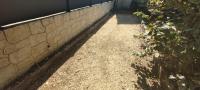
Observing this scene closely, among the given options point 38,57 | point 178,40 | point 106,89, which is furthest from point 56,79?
point 178,40

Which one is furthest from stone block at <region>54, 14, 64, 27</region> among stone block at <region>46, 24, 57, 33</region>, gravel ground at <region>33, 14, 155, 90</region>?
gravel ground at <region>33, 14, 155, 90</region>

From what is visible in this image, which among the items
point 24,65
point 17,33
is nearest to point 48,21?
point 17,33

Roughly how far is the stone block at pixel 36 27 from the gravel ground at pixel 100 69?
107cm

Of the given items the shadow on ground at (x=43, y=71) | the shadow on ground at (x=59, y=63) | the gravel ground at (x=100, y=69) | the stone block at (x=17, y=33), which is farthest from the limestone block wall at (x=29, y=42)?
the gravel ground at (x=100, y=69)

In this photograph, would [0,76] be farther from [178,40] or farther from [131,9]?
[131,9]

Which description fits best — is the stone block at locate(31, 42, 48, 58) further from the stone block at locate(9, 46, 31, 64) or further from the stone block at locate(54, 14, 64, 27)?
the stone block at locate(54, 14, 64, 27)

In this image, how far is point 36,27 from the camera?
414cm

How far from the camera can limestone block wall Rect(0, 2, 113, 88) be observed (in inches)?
131

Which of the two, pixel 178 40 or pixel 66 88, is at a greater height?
pixel 178 40

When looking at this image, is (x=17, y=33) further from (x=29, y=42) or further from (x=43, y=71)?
(x=43, y=71)

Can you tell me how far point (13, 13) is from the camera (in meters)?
3.48

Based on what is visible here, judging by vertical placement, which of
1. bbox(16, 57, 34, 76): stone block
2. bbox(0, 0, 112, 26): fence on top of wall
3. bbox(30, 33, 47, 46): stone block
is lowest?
bbox(16, 57, 34, 76): stone block

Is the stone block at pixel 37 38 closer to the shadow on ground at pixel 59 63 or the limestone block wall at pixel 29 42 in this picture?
the limestone block wall at pixel 29 42

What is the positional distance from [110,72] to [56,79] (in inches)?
53.4
